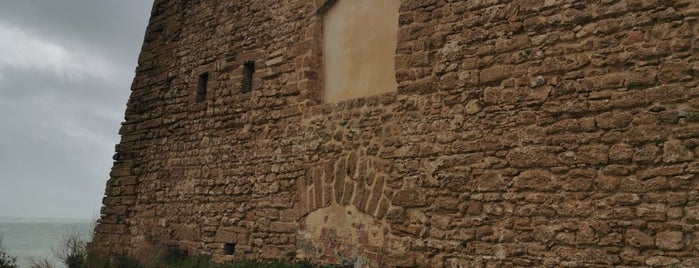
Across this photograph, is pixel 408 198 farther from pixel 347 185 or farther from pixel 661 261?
pixel 661 261

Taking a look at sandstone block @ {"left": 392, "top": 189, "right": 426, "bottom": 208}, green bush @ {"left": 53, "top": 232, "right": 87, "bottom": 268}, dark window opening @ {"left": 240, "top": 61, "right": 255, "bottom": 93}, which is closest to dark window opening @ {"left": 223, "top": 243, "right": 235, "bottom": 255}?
green bush @ {"left": 53, "top": 232, "right": 87, "bottom": 268}

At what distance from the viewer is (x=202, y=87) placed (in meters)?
8.61

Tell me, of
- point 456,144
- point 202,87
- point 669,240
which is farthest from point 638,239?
point 202,87

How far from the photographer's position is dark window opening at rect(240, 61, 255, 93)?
25.8ft

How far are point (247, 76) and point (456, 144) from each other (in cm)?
372

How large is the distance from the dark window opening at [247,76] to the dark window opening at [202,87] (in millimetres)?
948

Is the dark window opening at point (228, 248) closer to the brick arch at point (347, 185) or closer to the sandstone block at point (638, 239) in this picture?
the brick arch at point (347, 185)

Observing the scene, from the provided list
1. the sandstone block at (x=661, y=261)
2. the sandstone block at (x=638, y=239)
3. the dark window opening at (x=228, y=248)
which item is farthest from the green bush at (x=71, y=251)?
the sandstone block at (x=661, y=261)

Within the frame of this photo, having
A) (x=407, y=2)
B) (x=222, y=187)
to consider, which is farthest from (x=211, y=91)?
(x=407, y=2)

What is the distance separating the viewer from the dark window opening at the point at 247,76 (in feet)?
25.8

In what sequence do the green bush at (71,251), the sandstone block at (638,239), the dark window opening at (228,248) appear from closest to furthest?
the sandstone block at (638,239) < the dark window opening at (228,248) < the green bush at (71,251)

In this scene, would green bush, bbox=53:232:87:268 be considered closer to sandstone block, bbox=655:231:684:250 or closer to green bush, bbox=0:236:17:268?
green bush, bbox=0:236:17:268

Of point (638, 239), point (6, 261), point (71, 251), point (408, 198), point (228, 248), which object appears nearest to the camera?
point (638, 239)

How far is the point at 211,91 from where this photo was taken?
27.2 feet
